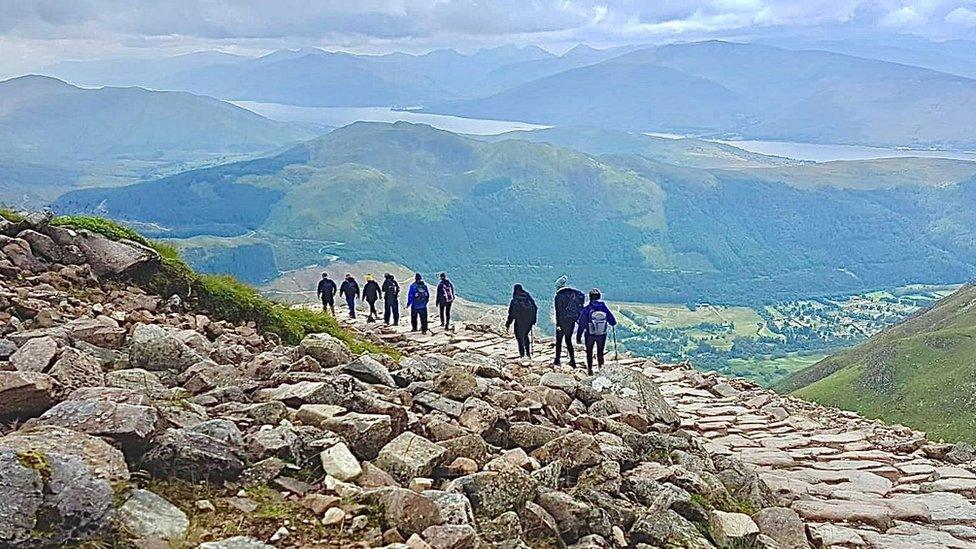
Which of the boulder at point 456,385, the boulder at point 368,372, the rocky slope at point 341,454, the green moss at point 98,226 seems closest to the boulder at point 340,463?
the rocky slope at point 341,454

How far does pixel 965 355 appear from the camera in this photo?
8519 cm

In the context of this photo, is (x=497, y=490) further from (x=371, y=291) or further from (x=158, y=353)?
(x=371, y=291)

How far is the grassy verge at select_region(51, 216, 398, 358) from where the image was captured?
1603cm

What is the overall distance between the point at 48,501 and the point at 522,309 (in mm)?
15450

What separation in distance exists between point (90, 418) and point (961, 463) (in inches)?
574

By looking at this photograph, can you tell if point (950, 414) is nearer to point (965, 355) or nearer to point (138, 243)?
point (965, 355)

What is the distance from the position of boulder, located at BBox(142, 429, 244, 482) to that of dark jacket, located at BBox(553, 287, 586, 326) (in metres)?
12.4

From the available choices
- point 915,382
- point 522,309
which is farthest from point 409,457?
point 915,382

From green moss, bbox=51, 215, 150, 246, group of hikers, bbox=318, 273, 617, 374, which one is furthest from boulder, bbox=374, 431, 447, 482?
group of hikers, bbox=318, 273, 617, 374

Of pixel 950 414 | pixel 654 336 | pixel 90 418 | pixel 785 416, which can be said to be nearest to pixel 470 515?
pixel 90 418

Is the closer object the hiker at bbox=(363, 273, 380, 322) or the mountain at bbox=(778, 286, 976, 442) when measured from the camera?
the hiker at bbox=(363, 273, 380, 322)

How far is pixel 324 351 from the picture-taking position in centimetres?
1287

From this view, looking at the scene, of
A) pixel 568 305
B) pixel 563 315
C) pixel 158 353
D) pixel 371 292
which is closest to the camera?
pixel 158 353

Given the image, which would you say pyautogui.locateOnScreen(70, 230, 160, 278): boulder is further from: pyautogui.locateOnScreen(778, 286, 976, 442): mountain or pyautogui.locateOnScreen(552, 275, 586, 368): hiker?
pyautogui.locateOnScreen(778, 286, 976, 442): mountain
